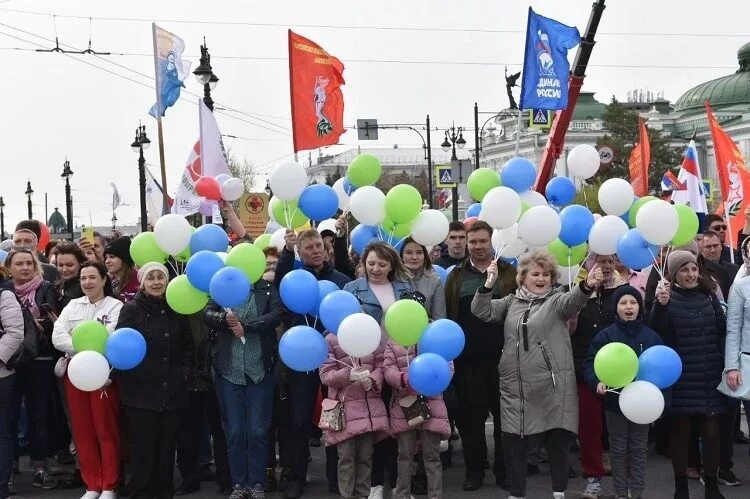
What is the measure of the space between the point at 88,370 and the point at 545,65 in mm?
7248

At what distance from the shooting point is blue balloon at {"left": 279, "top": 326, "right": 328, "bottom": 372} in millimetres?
7324

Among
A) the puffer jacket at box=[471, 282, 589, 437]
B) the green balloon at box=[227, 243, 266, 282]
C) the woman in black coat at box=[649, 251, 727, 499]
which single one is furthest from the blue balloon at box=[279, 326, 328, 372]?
the woman in black coat at box=[649, 251, 727, 499]

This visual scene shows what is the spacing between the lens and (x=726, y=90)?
10062 centimetres

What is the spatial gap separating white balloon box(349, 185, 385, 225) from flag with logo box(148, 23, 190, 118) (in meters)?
5.49

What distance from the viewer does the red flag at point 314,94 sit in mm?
10602

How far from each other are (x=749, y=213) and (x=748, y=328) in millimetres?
2531

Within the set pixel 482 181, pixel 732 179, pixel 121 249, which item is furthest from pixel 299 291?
pixel 732 179

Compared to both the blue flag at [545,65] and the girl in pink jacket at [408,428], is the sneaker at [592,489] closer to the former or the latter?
the girl in pink jacket at [408,428]

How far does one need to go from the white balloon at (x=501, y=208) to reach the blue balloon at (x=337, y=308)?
48.7 inches

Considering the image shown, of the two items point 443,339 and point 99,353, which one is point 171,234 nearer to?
point 99,353

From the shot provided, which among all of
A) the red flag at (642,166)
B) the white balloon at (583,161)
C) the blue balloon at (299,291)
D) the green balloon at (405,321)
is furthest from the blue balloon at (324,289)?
the red flag at (642,166)

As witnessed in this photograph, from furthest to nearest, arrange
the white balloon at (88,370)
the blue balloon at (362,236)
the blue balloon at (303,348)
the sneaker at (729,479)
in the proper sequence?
the blue balloon at (362,236) → the sneaker at (729,479) → the white balloon at (88,370) → the blue balloon at (303,348)

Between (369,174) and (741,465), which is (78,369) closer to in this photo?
(369,174)

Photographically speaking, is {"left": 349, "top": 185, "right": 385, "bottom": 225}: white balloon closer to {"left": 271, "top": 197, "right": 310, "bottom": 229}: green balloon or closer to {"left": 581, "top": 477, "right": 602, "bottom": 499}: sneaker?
{"left": 271, "top": 197, "right": 310, "bottom": 229}: green balloon
